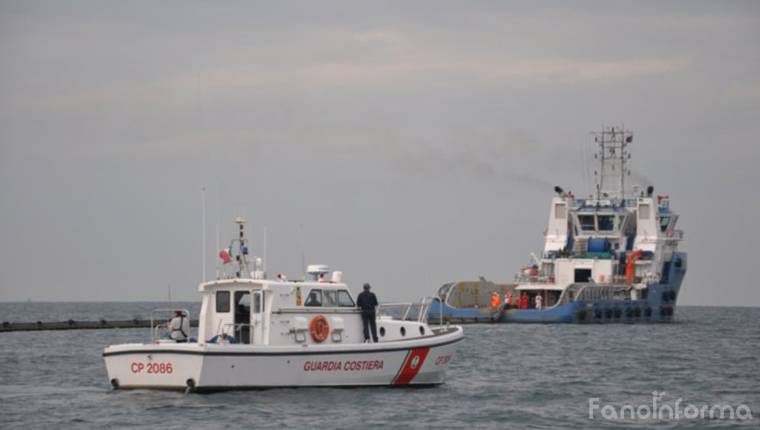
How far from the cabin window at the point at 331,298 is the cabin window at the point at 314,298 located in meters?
0.17

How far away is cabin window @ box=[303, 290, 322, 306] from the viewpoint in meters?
27.4

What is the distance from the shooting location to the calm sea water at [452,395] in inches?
935

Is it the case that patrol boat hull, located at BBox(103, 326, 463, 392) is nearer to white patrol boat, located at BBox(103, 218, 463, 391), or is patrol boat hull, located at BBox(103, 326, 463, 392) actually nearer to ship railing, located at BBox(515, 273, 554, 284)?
white patrol boat, located at BBox(103, 218, 463, 391)

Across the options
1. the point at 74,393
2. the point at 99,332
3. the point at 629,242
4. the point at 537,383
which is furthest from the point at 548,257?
the point at 74,393

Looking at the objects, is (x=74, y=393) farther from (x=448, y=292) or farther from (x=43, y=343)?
(x=448, y=292)

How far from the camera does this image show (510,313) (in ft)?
214

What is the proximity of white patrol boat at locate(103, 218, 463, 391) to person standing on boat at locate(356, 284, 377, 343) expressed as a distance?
0.88ft

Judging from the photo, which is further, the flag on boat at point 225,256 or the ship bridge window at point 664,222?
the ship bridge window at point 664,222

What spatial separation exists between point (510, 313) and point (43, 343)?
83.4ft

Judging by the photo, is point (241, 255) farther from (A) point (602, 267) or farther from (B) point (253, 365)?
(A) point (602, 267)

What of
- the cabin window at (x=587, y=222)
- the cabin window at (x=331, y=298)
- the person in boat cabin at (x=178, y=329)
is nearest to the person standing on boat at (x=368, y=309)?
the cabin window at (x=331, y=298)

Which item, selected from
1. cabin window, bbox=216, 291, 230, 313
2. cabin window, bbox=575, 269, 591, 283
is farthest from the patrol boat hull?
cabin window, bbox=575, 269, 591, 283

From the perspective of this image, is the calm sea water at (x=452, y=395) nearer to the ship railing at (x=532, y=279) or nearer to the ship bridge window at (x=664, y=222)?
the ship railing at (x=532, y=279)

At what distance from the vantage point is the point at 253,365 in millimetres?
25469
